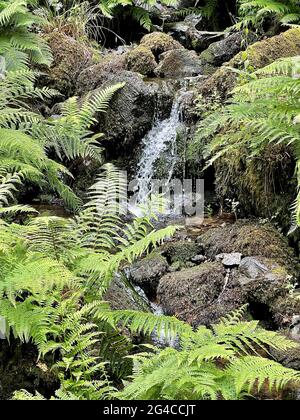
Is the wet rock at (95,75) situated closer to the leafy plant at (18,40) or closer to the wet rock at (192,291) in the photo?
the leafy plant at (18,40)

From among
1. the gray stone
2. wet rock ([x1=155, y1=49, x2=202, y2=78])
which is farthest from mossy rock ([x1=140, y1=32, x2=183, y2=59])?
the gray stone

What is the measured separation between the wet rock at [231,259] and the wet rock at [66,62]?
152 inches

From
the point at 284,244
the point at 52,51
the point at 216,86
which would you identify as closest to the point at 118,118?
the point at 216,86

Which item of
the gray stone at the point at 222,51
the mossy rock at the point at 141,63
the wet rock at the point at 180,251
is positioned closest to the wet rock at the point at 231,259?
the wet rock at the point at 180,251

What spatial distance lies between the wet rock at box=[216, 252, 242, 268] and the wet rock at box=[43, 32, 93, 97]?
3.87 m

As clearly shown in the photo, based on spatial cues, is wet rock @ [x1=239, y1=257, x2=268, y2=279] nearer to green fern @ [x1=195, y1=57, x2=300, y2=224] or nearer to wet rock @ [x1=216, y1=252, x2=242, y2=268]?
wet rock @ [x1=216, y1=252, x2=242, y2=268]

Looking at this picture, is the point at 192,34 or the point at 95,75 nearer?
the point at 95,75

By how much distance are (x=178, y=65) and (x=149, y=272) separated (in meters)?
4.25

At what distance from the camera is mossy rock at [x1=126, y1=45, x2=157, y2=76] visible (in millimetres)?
7500

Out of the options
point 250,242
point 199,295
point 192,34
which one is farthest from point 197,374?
point 192,34

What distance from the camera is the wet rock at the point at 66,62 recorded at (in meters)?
7.02

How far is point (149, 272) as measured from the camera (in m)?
4.45

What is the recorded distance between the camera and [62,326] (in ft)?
7.62

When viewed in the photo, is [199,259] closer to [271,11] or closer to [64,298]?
[64,298]
